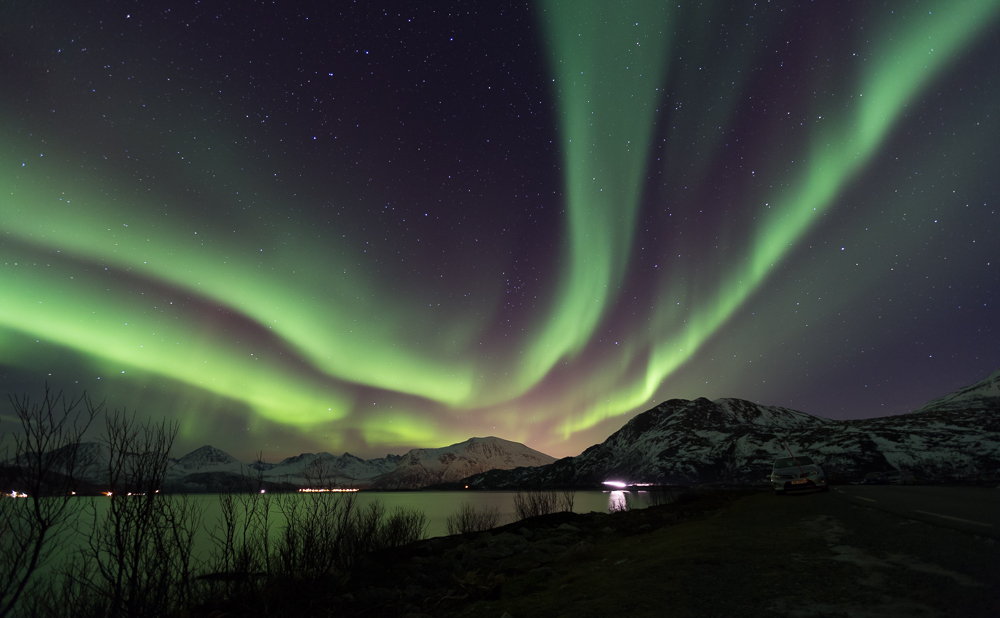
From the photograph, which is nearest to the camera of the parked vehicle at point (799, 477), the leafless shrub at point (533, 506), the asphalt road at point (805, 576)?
the asphalt road at point (805, 576)

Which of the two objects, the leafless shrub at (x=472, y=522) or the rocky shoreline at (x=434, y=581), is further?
the leafless shrub at (x=472, y=522)

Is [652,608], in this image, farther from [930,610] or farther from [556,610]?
[930,610]

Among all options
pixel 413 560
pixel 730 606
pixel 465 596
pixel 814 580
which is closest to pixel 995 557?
pixel 814 580

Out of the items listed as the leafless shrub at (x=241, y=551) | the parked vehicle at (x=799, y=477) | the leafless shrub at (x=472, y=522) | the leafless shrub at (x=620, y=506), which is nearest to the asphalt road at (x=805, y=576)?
the leafless shrub at (x=241, y=551)

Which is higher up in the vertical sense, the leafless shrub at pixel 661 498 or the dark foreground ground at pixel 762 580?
the dark foreground ground at pixel 762 580

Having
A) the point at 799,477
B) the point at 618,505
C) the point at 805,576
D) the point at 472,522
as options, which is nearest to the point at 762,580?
the point at 805,576

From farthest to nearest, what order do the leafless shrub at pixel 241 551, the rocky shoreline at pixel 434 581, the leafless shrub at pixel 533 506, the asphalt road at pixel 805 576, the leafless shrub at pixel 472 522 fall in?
the leafless shrub at pixel 533 506 < the leafless shrub at pixel 472 522 < the leafless shrub at pixel 241 551 < the rocky shoreline at pixel 434 581 < the asphalt road at pixel 805 576

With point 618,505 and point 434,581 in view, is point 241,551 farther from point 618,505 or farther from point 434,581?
point 618,505

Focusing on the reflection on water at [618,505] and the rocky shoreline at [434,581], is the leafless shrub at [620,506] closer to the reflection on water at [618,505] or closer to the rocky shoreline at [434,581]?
the reflection on water at [618,505]

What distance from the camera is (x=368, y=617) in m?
15.0

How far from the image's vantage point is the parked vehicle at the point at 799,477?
2825 centimetres

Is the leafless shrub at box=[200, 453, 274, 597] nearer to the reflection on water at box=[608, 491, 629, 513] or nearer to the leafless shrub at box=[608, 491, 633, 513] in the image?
the leafless shrub at box=[608, 491, 633, 513]

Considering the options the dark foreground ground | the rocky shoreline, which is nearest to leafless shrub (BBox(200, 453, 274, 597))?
the rocky shoreline

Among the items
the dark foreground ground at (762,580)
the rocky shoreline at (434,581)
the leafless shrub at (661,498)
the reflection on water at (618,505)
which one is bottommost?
the reflection on water at (618,505)
